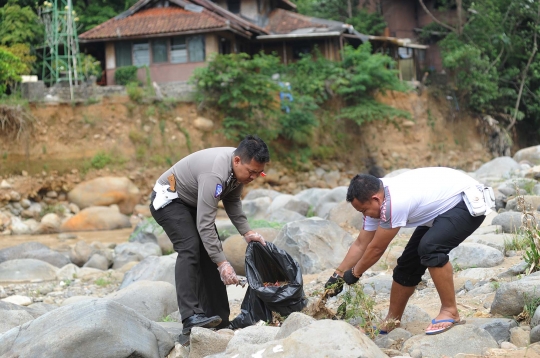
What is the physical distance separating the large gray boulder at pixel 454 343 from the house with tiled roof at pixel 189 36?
70.0 ft

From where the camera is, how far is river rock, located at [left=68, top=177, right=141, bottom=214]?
22203mm

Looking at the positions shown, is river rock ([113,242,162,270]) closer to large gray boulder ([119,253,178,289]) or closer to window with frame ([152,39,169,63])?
large gray boulder ([119,253,178,289])

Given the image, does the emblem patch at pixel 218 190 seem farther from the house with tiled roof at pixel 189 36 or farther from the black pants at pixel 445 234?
the house with tiled roof at pixel 189 36

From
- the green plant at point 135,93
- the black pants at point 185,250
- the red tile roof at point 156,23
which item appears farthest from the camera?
the red tile roof at point 156,23

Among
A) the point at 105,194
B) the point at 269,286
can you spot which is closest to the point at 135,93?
the point at 105,194

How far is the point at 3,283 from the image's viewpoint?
11602 millimetres

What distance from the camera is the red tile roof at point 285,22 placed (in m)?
28.2

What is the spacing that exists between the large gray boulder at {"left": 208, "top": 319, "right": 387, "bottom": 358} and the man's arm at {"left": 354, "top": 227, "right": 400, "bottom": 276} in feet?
2.82

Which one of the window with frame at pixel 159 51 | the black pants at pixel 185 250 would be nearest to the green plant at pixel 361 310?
the black pants at pixel 185 250

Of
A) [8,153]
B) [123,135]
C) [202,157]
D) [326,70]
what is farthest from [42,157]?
[202,157]

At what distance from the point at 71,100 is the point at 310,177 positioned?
901 cm

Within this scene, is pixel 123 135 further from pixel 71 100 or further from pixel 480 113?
pixel 480 113

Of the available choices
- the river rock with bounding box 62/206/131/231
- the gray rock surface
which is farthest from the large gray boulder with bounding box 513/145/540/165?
the gray rock surface

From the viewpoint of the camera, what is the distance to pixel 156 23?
88.2 feet
